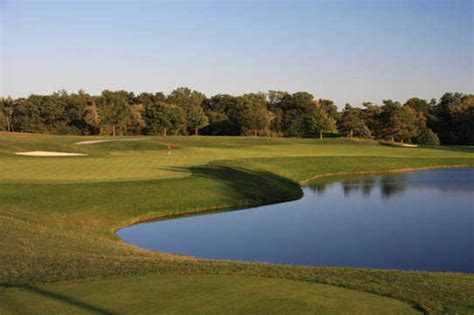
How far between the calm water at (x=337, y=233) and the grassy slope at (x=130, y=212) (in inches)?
83.5

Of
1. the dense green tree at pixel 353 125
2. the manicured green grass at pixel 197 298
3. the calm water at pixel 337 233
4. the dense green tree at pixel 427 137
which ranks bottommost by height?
the calm water at pixel 337 233

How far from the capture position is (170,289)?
9898 millimetres

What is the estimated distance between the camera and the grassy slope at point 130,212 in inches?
414

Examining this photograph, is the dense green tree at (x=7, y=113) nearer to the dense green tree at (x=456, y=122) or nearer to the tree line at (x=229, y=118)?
the tree line at (x=229, y=118)

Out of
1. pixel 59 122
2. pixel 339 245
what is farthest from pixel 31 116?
pixel 339 245

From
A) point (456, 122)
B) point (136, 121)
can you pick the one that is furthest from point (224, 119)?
point (456, 122)

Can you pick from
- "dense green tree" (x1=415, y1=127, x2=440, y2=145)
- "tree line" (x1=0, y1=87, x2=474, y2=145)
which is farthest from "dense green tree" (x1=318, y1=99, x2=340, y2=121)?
"dense green tree" (x1=415, y1=127, x2=440, y2=145)

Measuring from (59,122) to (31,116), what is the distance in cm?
633

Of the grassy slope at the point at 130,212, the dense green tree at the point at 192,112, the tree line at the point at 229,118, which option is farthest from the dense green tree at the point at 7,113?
the grassy slope at the point at 130,212

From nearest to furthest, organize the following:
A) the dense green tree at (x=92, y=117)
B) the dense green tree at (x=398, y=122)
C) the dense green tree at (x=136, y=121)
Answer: the dense green tree at (x=398, y=122) < the dense green tree at (x=92, y=117) < the dense green tree at (x=136, y=121)

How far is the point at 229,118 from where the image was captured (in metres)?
110

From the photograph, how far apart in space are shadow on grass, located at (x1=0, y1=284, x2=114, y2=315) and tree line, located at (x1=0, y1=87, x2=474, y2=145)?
88407mm

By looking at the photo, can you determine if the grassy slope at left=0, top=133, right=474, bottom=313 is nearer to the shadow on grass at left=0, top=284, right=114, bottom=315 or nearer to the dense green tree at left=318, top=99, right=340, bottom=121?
the shadow on grass at left=0, top=284, right=114, bottom=315

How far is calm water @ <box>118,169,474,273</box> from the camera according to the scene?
19109mm
